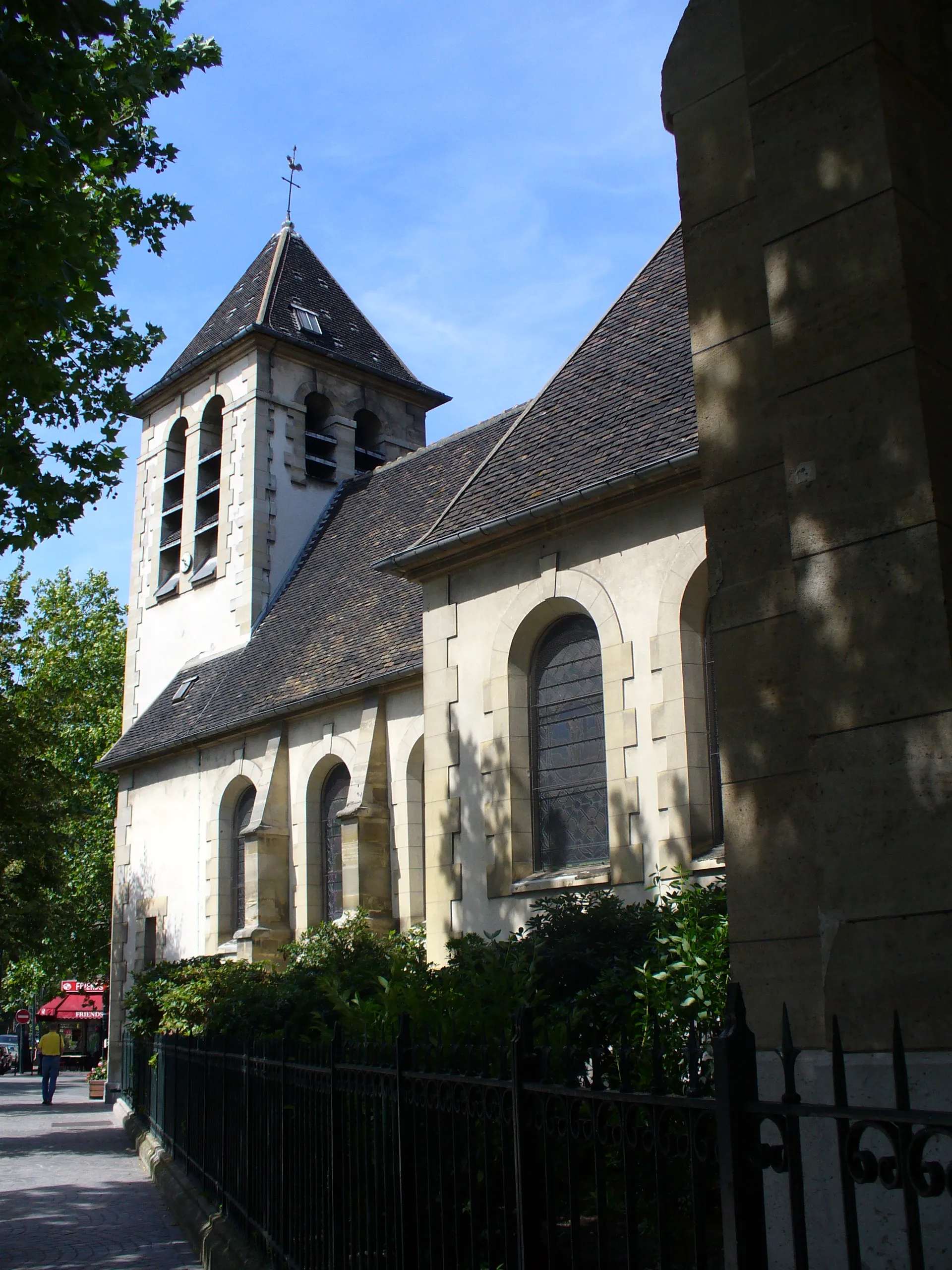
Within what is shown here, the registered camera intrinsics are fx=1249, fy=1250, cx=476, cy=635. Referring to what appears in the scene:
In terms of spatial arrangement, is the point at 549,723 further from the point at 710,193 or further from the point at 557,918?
the point at 710,193

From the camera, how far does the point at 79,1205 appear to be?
11.1 m

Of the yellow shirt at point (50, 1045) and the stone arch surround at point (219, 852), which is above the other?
the stone arch surround at point (219, 852)

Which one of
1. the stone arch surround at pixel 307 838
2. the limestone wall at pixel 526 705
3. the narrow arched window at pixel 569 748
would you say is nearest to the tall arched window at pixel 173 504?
the stone arch surround at pixel 307 838

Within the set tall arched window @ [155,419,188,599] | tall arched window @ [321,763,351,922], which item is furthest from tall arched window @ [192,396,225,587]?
tall arched window @ [321,763,351,922]

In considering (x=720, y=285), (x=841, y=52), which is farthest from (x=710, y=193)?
(x=841, y=52)

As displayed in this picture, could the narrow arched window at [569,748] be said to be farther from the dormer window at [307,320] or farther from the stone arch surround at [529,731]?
the dormer window at [307,320]

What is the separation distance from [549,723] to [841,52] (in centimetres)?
962

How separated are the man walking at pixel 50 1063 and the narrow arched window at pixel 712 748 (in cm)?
1836

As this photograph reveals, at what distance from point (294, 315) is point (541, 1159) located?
2426 centimetres

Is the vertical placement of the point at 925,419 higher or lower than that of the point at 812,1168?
higher

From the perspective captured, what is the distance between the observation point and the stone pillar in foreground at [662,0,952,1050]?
11.8 ft

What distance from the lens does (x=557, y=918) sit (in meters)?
10.6

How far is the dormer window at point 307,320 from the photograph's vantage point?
2641 centimetres

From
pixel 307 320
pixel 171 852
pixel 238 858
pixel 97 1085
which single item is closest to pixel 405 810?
pixel 238 858
